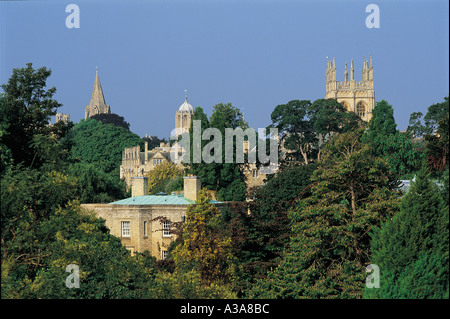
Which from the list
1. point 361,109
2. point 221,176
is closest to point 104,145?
point 361,109

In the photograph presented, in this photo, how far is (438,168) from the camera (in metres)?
32.1

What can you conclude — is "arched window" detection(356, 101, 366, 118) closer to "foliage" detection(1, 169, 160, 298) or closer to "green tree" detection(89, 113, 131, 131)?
"green tree" detection(89, 113, 131, 131)

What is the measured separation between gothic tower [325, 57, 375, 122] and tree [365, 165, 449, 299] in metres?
119

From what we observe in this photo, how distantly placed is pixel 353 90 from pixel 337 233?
117 m

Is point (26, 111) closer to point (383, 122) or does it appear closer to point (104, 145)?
point (383, 122)

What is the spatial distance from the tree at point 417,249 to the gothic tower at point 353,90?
119 metres

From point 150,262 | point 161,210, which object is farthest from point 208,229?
point 161,210

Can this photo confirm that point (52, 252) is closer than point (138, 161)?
Yes

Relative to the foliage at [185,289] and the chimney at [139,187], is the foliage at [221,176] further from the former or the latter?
the foliage at [185,289]

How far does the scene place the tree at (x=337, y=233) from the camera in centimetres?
3431

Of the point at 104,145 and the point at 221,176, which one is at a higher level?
the point at 104,145

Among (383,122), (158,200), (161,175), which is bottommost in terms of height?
(158,200)

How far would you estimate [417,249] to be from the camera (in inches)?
1193

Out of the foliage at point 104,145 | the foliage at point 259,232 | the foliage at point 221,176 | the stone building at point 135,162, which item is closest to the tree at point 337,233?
the foliage at point 259,232
